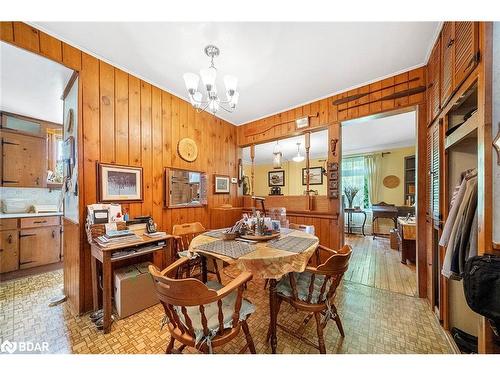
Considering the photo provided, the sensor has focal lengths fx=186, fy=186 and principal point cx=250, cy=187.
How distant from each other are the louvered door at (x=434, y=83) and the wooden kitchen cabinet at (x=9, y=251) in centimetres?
527

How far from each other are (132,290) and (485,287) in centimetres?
248

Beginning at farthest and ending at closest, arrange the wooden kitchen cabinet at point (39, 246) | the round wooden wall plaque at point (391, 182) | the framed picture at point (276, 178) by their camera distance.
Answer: the framed picture at point (276, 178), the round wooden wall plaque at point (391, 182), the wooden kitchen cabinet at point (39, 246)

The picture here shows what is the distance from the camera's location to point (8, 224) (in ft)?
8.43

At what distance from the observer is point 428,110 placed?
6.54 ft

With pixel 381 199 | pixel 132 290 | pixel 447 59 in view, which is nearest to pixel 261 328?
pixel 132 290

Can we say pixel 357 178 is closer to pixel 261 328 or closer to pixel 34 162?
pixel 261 328

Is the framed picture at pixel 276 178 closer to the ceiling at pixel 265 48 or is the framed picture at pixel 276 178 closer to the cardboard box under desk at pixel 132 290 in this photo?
the ceiling at pixel 265 48

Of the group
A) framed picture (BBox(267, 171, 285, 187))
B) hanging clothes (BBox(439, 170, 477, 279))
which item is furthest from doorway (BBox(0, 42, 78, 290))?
framed picture (BBox(267, 171, 285, 187))

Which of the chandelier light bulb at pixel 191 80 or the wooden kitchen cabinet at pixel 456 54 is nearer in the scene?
the wooden kitchen cabinet at pixel 456 54

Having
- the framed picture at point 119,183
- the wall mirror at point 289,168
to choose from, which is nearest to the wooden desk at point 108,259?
the framed picture at point 119,183

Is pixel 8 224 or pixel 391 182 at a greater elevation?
pixel 391 182

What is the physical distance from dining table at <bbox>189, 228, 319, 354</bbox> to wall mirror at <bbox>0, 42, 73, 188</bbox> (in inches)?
93.4

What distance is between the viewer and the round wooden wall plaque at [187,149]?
9.02ft
